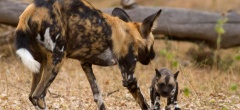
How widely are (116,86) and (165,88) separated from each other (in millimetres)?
1669

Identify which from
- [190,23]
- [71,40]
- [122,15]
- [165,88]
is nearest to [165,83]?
[165,88]

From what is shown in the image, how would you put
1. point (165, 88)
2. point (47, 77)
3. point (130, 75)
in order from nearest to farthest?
point (47, 77) < point (130, 75) < point (165, 88)

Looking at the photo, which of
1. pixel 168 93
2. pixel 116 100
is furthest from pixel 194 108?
pixel 116 100

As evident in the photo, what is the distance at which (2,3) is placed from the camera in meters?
8.71

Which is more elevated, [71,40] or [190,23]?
[71,40]

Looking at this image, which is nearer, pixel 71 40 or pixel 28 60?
pixel 28 60

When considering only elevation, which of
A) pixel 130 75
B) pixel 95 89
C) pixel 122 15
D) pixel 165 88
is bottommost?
pixel 95 89

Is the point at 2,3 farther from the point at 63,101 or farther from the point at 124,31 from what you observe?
the point at 124,31

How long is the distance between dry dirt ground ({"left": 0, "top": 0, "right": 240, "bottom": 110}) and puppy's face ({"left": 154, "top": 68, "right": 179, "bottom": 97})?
0.13 meters

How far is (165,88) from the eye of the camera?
5.61 meters

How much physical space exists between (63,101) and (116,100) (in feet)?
1.98

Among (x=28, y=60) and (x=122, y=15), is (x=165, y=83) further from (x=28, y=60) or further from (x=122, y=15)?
(x=28, y=60)

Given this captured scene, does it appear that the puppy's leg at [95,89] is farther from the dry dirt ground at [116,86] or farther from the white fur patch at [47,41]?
the white fur patch at [47,41]

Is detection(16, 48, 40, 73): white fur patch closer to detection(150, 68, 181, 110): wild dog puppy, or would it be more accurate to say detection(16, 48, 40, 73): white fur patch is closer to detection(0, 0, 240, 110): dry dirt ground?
detection(0, 0, 240, 110): dry dirt ground
